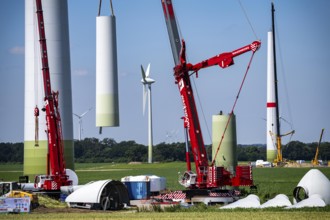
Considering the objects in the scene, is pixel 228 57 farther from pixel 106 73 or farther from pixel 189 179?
pixel 106 73

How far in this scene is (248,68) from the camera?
2124 inches

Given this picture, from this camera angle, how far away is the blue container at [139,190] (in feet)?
187

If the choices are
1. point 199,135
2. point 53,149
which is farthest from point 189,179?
point 53,149

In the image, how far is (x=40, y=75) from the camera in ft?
229

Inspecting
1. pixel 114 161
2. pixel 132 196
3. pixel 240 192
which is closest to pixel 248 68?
pixel 240 192

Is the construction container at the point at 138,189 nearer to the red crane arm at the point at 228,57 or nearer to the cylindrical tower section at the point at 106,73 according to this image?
the red crane arm at the point at 228,57

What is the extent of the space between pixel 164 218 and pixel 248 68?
16996 mm

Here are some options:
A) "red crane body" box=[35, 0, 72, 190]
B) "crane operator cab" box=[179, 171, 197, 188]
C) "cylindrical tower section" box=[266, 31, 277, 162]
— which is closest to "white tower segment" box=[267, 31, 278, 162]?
"cylindrical tower section" box=[266, 31, 277, 162]

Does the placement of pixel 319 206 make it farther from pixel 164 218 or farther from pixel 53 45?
pixel 53 45

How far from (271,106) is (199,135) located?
88332 mm

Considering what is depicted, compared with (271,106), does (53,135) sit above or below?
below

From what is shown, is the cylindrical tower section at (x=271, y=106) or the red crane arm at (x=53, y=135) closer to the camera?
the red crane arm at (x=53, y=135)

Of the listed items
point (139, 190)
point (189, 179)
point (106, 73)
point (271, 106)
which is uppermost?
point (271, 106)

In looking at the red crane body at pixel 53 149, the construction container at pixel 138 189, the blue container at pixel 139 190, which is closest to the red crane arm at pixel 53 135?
the red crane body at pixel 53 149
